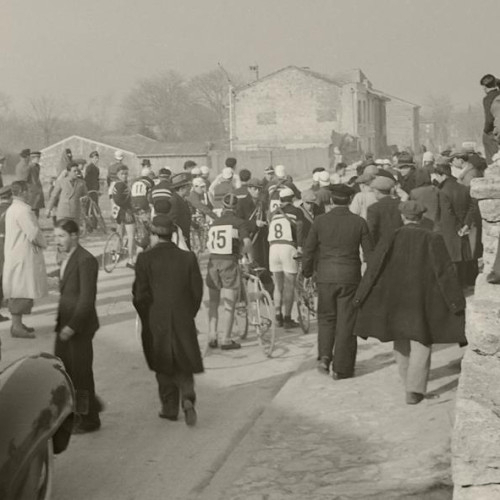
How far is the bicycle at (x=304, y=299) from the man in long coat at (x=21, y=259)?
125 inches

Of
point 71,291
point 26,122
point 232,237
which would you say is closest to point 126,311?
point 232,237

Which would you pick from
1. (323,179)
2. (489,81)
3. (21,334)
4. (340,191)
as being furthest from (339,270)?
(323,179)

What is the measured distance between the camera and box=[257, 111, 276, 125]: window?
8425 centimetres

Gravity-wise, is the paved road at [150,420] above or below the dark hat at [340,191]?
below

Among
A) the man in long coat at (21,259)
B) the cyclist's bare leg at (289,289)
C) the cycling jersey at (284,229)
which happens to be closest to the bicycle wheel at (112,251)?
the man in long coat at (21,259)

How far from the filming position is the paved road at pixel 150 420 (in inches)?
307

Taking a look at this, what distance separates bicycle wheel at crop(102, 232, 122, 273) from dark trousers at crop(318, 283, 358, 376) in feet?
32.0

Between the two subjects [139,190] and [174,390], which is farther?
[139,190]

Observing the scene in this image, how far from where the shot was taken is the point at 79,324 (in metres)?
9.02

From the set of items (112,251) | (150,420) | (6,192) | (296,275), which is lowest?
(150,420)

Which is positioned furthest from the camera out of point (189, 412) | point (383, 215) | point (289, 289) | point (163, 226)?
point (289, 289)

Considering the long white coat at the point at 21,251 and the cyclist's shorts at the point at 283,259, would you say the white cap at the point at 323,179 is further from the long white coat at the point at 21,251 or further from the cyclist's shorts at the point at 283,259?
the long white coat at the point at 21,251

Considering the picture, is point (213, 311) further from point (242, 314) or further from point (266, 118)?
point (266, 118)

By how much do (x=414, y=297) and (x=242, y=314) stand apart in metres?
4.09
